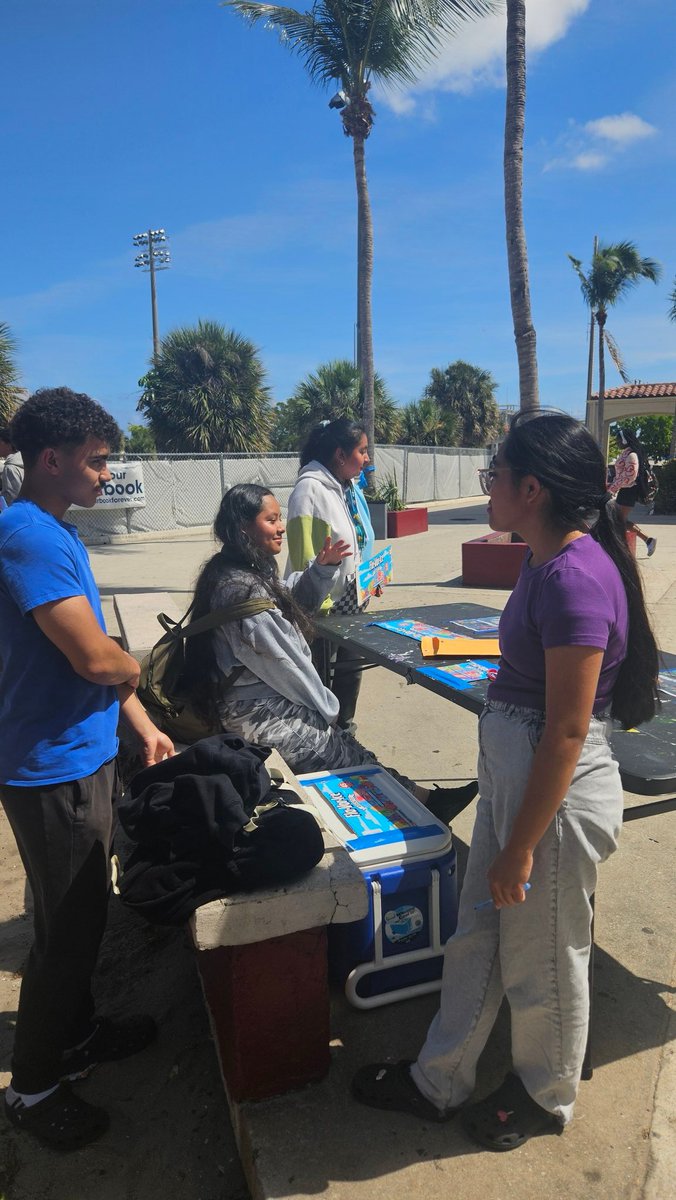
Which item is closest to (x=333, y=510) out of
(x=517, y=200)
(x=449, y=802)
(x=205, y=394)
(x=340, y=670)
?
(x=340, y=670)

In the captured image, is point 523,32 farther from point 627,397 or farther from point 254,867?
point 627,397

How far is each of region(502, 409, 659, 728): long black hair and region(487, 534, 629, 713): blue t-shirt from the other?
0.04 metres

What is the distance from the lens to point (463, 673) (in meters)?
2.87

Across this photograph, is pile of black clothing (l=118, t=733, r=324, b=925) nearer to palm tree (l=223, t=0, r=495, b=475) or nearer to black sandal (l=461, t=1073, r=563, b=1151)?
black sandal (l=461, t=1073, r=563, b=1151)

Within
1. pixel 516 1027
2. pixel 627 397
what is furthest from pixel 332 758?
pixel 627 397

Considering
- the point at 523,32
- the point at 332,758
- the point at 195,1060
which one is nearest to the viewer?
the point at 195,1060

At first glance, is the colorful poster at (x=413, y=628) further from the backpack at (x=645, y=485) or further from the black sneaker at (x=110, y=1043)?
the backpack at (x=645, y=485)

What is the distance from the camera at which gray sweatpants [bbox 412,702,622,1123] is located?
1666 millimetres

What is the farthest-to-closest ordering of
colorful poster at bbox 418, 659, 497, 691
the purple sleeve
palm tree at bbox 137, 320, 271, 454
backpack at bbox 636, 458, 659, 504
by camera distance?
palm tree at bbox 137, 320, 271, 454 → backpack at bbox 636, 458, 659, 504 → colorful poster at bbox 418, 659, 497, 691 → the purple sleeve

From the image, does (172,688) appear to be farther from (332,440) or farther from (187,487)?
(187,487)

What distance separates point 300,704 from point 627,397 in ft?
121

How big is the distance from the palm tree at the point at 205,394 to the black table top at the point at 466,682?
2333 centimetres

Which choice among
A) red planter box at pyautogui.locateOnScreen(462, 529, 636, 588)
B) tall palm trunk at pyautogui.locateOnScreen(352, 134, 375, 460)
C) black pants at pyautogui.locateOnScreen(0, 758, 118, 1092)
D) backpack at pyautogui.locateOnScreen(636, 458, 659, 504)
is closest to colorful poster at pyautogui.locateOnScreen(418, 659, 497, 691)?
black pants at pyautogui.locateOnScreen(0, 758, 118, 1092)

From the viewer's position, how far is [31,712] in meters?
1.83
